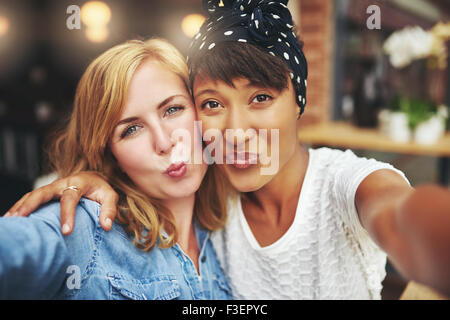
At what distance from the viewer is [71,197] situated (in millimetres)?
684

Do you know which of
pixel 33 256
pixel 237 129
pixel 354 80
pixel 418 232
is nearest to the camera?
pixel 418 232

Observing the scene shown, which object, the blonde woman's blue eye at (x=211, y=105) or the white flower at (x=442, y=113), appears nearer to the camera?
the blonde woman's blue eye at (x=211, y=105)

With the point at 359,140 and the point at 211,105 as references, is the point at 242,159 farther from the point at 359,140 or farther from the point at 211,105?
the point at 359,140

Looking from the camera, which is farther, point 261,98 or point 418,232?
point 261,98

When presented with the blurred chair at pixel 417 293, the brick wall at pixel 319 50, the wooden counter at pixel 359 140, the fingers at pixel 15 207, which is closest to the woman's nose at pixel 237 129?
the fingers at pixel 15 207

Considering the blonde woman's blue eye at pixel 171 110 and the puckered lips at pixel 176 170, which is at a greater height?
the blonde woman's blue eye at pixel 171 110

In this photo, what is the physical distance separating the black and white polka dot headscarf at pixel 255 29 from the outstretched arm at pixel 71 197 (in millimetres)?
311

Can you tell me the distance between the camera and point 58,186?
2.35 ft

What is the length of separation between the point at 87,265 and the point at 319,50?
2.38 m

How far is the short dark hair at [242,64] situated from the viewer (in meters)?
0.68

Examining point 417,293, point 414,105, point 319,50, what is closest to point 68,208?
point 417,293

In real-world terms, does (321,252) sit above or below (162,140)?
below

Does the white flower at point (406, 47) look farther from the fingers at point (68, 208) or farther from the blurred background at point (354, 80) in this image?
the fingers at point (68, 208)

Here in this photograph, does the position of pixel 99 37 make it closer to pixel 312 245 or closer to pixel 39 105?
pixel 312 245
